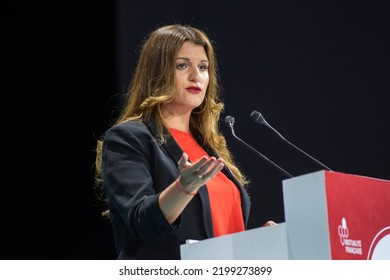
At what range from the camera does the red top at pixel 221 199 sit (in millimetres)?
2312

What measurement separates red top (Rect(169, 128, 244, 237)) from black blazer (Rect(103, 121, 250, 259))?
63 mm

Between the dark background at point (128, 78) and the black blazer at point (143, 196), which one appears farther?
the dark background at point (128, 78)

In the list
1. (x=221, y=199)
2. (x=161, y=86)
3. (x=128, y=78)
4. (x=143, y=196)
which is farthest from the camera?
(x=128, y=78)

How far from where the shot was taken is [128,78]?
3750mm

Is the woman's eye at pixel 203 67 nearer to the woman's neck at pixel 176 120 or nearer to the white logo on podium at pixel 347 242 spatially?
the woman's neck at pixel 176 120

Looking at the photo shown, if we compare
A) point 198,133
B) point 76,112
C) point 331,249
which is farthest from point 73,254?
point 331,249

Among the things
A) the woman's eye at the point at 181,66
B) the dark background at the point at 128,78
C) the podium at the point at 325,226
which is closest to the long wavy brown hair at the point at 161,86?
the woman's eye at the point at 181,66

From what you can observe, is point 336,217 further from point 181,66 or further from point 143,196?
point 181,66

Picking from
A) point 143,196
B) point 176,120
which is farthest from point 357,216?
point 176,120

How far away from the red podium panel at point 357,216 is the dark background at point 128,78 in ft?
6.91

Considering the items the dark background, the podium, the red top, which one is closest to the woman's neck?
the red top

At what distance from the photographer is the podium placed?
1598mm

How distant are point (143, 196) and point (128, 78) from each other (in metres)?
1.73
